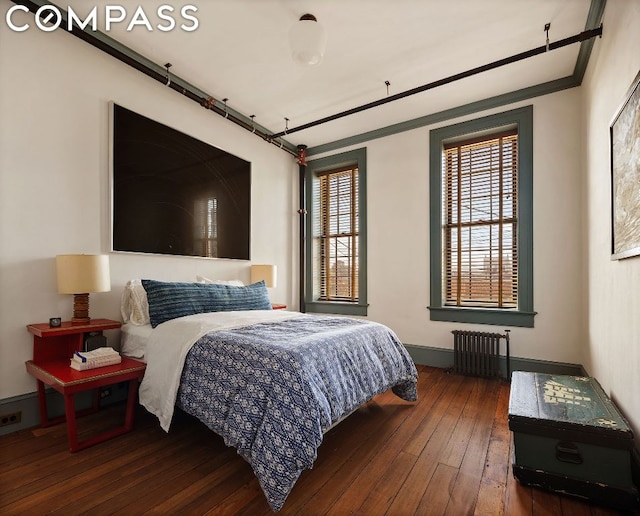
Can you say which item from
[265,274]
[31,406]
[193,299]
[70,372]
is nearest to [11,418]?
[31,406]

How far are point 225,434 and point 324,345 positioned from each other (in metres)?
0.76

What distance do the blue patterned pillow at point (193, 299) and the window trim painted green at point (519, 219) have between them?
7.06 ft

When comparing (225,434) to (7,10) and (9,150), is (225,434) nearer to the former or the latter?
(9,150)

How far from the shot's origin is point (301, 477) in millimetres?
1919

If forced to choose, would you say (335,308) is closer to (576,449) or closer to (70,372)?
(70,372)

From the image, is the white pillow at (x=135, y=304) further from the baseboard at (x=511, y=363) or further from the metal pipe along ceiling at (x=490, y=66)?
the baseboard at (x=511, y=363)

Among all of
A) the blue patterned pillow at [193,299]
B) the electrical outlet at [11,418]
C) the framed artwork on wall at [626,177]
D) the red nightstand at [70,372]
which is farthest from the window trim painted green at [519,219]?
the electrical outlet at [11,418]

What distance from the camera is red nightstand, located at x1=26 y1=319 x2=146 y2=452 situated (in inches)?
84.4

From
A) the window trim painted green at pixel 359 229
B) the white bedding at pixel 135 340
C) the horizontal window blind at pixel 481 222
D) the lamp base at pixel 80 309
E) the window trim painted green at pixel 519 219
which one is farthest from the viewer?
the window trim painted green at pixel 359 229

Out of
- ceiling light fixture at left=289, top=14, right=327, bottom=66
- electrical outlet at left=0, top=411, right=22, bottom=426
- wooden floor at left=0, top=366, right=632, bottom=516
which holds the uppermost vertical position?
ceiling light fixture at left=289, top=14, right=327, bottom=66

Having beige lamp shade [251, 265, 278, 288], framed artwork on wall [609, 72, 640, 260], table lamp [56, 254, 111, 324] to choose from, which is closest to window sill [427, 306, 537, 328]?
framed artwork on wall [609, 72, 640, 260]

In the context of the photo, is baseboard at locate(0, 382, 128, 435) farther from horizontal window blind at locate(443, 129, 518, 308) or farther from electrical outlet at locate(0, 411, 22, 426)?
horizontal window blind at locate(443, 129, 518, 308)

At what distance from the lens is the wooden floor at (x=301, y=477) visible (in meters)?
1.68

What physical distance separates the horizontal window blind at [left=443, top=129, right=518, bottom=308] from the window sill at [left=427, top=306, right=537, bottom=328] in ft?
0.36
